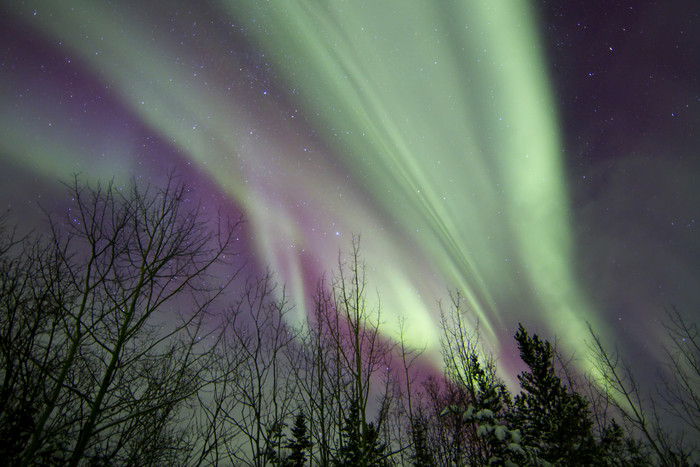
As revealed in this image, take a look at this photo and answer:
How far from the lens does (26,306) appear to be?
4336mm

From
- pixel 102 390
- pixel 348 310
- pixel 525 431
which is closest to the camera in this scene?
pixel 102 390

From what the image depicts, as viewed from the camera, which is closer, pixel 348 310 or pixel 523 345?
pixel 348 310

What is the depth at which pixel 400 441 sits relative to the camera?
1006 inches

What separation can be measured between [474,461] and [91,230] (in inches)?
958

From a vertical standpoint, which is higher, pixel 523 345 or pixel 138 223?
pixel 523 345

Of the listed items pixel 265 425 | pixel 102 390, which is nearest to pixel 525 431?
pixel 265 425

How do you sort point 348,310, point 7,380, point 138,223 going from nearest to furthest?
point 7,380, point 138,223, point 348,310

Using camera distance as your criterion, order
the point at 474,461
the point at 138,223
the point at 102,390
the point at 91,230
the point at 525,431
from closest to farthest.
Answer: the point at 102,390, the point at 91,230, the point at 138,223, the point at 474,461, the point at 525,431

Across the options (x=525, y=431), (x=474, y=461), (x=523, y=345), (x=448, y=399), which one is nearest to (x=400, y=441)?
(x=448, y=399)

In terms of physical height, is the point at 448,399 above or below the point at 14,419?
above

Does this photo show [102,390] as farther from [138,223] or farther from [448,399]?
[448,399]

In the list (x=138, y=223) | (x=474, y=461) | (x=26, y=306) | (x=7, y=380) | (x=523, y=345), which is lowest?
(x=474, y=461)

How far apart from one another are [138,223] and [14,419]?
108 inches

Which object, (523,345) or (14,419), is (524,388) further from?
(14,419)
